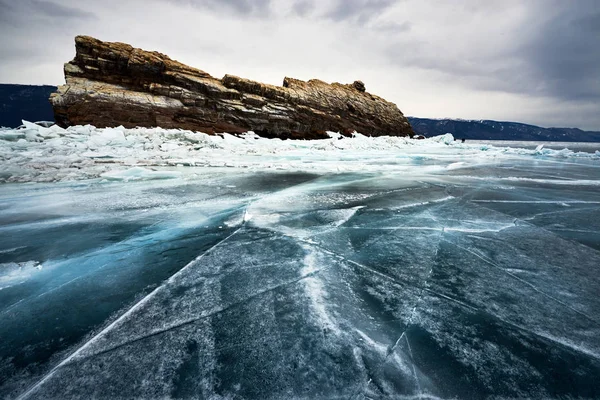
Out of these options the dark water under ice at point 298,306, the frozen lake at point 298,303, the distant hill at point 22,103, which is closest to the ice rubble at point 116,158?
the frozen lake at point 298,303

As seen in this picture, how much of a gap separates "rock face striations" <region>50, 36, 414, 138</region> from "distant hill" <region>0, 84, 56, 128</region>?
9408 centimetres

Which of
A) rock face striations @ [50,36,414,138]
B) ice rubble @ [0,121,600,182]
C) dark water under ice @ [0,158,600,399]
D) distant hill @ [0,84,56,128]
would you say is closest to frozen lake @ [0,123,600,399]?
dark water under ice @ [0,158,600,399]

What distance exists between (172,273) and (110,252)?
23.7 inches

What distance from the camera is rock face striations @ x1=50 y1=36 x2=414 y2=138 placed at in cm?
1563

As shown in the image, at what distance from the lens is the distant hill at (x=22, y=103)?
80312mm

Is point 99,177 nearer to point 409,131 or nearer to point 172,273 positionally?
point 172,273

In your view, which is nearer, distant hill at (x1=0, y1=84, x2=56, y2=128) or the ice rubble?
the ice rubble

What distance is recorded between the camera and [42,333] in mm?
988

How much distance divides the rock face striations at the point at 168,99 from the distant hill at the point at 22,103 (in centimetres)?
9408

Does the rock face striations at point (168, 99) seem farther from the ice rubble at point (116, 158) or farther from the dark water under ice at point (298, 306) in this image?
the dark water under ice at point (298, 306)

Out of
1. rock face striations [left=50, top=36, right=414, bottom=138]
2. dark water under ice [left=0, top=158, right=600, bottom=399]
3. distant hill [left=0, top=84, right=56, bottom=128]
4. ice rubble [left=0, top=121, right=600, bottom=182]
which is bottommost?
dark water under ice [left=0, top=158, right=600, bottom=399]

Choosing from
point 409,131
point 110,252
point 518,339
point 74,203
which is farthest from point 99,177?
point 409,131

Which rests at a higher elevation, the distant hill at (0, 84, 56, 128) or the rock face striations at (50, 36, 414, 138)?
the distant hill at (0, 84, 56, 128)

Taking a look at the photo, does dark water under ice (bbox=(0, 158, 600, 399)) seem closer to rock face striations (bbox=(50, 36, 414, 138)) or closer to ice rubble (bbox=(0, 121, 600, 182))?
ice rubble (bbox=(0, 121, 600, 182))
